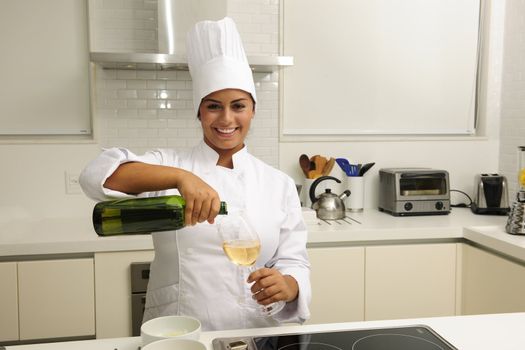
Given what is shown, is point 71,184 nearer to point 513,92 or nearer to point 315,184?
point 315,184

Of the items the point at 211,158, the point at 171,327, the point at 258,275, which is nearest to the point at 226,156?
the point at 211,158

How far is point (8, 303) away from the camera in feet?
7.74

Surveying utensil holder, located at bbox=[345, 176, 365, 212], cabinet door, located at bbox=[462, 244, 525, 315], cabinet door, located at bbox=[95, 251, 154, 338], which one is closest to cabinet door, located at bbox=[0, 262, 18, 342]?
cabinet door, located at bbox=[95, 251, 154, 338]

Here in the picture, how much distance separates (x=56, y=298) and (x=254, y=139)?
1.40 metres

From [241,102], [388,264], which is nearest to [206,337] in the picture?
[241,102]

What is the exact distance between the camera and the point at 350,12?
128 inches

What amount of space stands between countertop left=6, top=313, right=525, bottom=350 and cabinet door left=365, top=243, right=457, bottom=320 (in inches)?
48.2

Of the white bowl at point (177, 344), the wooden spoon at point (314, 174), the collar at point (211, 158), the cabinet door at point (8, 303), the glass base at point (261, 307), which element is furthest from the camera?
the wooden spoon at point (314, 174)

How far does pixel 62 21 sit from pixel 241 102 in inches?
68.5

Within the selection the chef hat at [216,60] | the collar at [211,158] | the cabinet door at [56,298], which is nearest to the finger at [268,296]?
the collar at [211,158]

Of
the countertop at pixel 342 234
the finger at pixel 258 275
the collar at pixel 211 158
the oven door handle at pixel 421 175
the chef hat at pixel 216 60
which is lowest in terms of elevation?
the countertop at pixel 342 234

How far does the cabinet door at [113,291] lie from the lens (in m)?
2.41

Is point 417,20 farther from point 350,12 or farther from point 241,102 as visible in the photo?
point 241,102

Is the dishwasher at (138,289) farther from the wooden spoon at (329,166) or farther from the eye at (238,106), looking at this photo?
the wooden spoon at (329,166)
